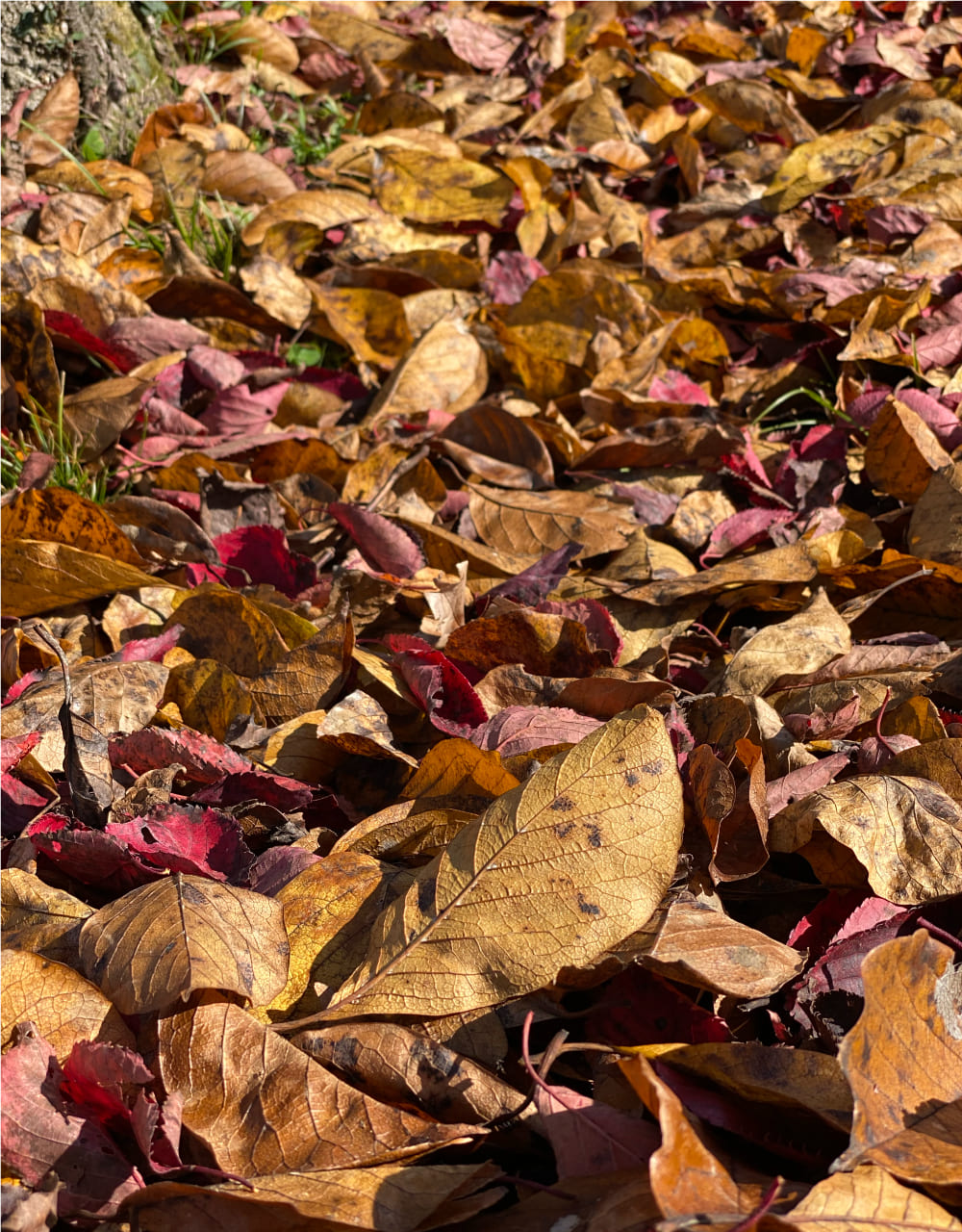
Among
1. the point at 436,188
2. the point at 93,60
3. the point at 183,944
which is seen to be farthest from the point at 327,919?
the point at 93,60

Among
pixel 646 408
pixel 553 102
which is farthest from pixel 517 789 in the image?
pixel 553 102

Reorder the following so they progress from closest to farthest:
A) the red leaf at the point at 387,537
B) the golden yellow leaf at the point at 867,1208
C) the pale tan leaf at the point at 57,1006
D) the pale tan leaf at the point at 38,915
A: the golden yellow leaf at the point at 867,1208, the pale tan leaf at the point at 57,1006, the pale tan leaf at the point at 38,915, the red leaf at the point at 387,537

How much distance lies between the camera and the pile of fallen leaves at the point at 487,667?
0.88 m

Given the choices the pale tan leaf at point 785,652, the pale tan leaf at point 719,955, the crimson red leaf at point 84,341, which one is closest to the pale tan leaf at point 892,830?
the pale tan leaf at point 719,955

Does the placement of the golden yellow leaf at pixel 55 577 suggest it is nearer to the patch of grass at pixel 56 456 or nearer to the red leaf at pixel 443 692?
the patch of grass at pixel 56 456

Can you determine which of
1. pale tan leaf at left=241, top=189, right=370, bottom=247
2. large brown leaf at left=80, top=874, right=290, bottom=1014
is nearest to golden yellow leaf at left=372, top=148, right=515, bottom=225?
pale tan leaf at left=241, top=189, right=370, bottom=247

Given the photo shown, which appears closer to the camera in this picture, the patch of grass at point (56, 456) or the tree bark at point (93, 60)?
the patch of grass at point (56, 456)

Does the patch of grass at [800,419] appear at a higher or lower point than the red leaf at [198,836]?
lower

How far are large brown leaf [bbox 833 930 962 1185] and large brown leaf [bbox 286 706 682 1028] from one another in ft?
0.61

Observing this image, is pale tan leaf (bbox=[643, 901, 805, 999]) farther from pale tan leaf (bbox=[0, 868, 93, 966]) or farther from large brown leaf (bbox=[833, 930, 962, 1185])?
pale tan leaf (bbox=[0, 868, 93, 966])

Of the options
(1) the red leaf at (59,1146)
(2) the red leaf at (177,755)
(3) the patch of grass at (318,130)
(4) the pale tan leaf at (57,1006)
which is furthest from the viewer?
(3) the patch of grass at (318,130)

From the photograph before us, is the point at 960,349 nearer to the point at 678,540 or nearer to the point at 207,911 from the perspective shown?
the point at 678,540

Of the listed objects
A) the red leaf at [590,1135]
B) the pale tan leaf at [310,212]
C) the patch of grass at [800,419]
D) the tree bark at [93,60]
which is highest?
the tree bark at [93,60]

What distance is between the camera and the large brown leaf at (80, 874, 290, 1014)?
93 centimetres
